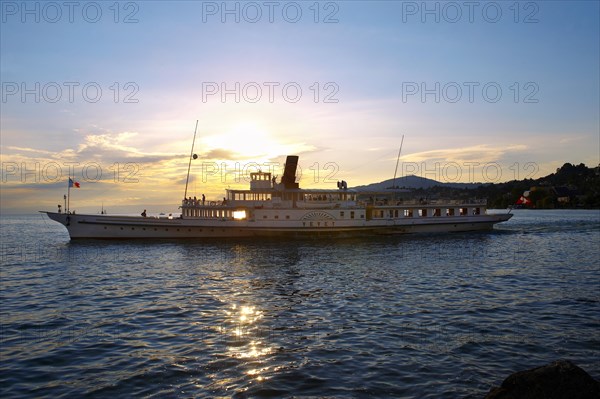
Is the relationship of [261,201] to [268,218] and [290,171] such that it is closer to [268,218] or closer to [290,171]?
[268,218]

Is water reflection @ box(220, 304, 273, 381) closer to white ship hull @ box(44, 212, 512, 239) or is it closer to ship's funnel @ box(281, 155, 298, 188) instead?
white ship hull @ box(44, 212, 512, 239)

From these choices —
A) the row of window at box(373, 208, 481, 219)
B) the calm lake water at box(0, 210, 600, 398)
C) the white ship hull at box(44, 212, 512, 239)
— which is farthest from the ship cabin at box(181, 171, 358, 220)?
the calm lake water at box(0, 210, 600, 398)

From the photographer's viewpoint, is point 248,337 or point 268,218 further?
point 268,218

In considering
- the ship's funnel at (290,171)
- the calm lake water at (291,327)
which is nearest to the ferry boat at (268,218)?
the ship's funnel at (290,171)

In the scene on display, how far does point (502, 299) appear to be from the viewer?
21875 mm

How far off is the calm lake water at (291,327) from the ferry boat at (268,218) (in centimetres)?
1880

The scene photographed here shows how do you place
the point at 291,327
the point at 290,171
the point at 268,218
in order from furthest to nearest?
the point at 290,171 → the point at 268,218 → the point at 291,327

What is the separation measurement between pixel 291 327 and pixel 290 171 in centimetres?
4248

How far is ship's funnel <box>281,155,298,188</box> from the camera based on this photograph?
58.2 meters

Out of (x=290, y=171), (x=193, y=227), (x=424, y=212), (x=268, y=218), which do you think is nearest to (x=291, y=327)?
(x=268, y=218)

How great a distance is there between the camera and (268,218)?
55469 mm

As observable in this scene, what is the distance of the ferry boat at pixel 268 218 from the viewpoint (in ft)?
177

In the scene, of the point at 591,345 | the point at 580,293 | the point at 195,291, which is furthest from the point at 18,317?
the point at 580,293

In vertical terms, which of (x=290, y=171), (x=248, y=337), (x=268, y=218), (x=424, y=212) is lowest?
(x=248, y=337)
